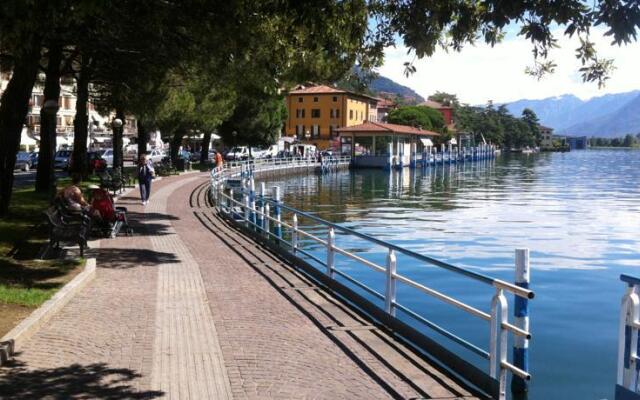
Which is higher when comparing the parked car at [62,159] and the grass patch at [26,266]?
the parked car at [62,159]

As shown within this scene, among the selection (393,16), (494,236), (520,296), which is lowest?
(494,236)

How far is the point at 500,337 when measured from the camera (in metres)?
6.17

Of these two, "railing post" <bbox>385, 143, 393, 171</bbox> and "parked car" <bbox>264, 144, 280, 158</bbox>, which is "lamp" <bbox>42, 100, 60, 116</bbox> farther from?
"parked car" <bbox>264, 144, 280, 158</bbox>

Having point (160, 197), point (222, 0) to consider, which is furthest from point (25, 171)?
point (222, 0)

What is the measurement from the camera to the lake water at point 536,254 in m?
9.97

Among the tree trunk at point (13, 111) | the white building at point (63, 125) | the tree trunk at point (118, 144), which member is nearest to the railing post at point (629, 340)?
the tree trunk at point (13, 111)

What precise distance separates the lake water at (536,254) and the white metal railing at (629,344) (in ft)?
10.7

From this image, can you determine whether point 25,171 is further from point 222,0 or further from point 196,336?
point 196,336

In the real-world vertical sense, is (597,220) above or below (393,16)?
below

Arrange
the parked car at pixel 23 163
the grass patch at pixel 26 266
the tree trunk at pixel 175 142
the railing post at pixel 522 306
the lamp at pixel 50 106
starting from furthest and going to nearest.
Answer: the tree trunk at pixel 175 142, the parked car at pixel 23 163, the lamp at pixel 50 106, the grass patch at pixel 26 266, the railing post at pixel 522 306

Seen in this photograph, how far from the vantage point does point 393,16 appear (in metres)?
10.4

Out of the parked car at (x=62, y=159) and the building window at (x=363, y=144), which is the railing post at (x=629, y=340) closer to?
the parked car at (x=62, y=159)

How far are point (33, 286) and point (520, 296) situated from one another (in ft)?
22.1

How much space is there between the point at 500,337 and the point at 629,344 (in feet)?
4.54
